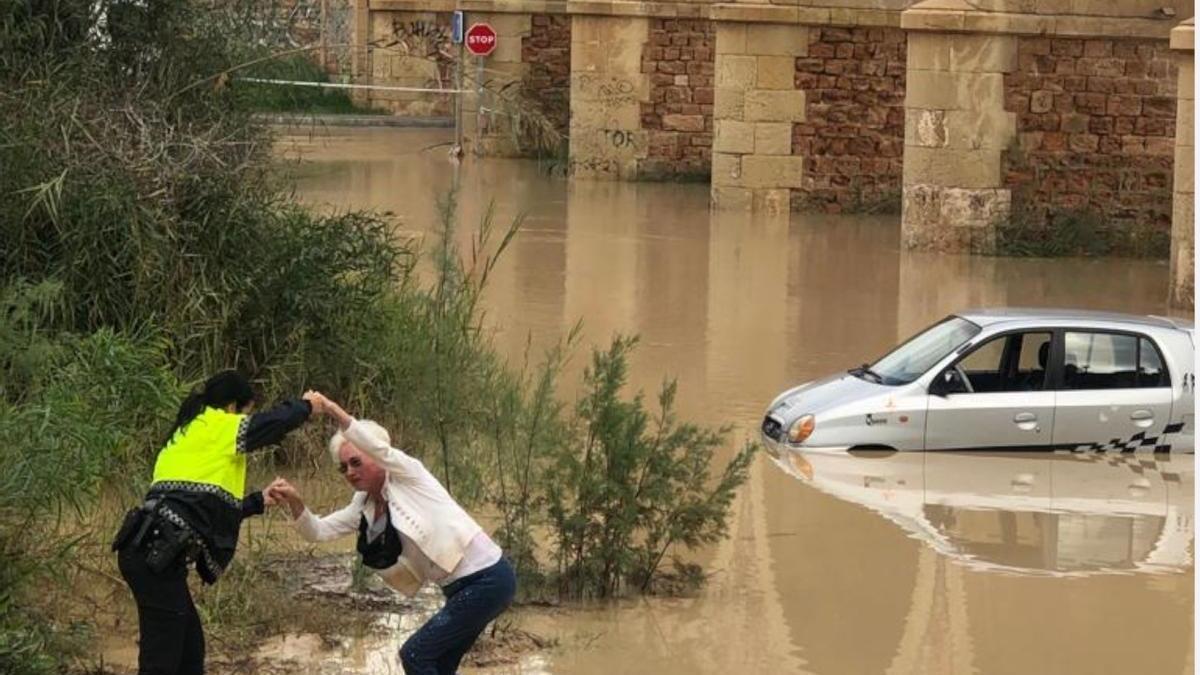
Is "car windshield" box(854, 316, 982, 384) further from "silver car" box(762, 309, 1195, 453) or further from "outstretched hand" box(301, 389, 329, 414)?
"outstretched hand" box(301, 389, 329, 414)

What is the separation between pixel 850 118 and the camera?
33.8 m

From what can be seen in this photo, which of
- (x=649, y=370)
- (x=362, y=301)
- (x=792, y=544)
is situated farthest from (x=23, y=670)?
(x=649, y=370)

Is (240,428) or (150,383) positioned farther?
(150,383)

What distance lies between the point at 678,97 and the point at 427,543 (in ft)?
99.1

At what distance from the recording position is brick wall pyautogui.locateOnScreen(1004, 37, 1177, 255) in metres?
28.5

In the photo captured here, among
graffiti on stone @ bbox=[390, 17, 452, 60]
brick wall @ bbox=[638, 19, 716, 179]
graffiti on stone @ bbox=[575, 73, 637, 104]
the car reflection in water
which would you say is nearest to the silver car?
the car reflection in water

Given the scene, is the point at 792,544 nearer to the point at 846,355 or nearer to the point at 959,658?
the point at 959,658

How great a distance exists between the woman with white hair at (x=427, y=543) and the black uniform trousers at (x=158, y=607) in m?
0.49

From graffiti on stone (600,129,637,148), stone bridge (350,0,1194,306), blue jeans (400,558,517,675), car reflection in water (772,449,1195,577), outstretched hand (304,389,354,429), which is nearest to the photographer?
outstretched hand (304,389,354,429)

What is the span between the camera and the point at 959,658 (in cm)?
1116

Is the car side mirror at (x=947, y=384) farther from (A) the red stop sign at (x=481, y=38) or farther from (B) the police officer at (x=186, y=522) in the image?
(A) the red stop sign at (x=481, y=38)

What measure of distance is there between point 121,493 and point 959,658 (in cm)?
396

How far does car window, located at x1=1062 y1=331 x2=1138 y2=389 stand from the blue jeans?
326 inches

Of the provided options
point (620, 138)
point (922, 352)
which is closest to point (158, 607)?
point (922, 352)
